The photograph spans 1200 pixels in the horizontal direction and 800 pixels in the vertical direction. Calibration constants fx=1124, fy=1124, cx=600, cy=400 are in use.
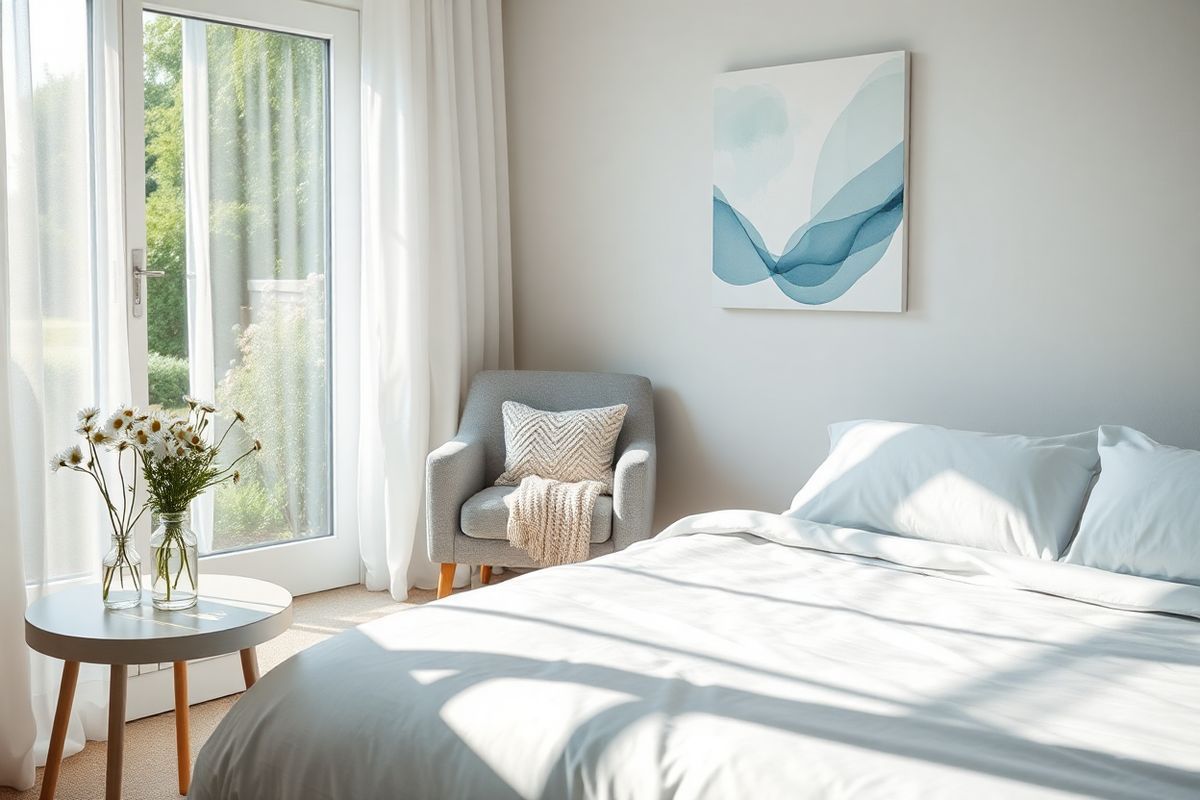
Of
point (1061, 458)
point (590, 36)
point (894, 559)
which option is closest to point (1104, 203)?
point (1061, 458)

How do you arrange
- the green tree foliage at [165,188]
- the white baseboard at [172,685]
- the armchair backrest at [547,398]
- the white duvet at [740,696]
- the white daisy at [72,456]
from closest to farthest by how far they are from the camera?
the white duvet at [740,696], the white daisy at [72,456], the white baseboard at [172,685], the green tree foliage at [165,188], the armchair backrest at [547,398]

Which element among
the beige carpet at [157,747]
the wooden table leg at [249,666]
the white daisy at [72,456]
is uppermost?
the white daisy at [72,456]

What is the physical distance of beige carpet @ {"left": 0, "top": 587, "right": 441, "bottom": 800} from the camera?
2.67m

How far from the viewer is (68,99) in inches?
116

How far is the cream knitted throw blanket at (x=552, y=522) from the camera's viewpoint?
142 inches

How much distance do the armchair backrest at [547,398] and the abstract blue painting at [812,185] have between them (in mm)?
474

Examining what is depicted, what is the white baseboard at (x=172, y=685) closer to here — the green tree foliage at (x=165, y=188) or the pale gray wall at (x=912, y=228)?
the green tree foliage at (x=165, y=188)

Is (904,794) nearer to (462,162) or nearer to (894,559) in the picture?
(894,559)

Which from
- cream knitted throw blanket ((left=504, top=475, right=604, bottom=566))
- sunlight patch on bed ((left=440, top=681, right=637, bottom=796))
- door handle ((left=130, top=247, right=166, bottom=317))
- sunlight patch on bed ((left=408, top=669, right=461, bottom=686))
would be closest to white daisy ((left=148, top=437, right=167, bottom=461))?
sunlight patch on bed ((left=408, top=669, right=461, bottom=686))

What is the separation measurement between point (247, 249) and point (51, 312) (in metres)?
0.98

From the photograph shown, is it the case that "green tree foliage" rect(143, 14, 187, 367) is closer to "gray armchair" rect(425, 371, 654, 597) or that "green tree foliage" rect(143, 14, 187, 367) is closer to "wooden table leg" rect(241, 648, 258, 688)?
"gray armchair" rect(425, 371, 654, 597)

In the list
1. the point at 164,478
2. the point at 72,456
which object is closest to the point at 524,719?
the point at 164,478

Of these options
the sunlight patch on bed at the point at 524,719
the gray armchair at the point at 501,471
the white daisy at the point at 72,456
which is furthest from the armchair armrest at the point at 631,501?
the sunlight patch on bed at the point at 524,719

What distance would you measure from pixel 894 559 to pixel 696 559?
457 mm
